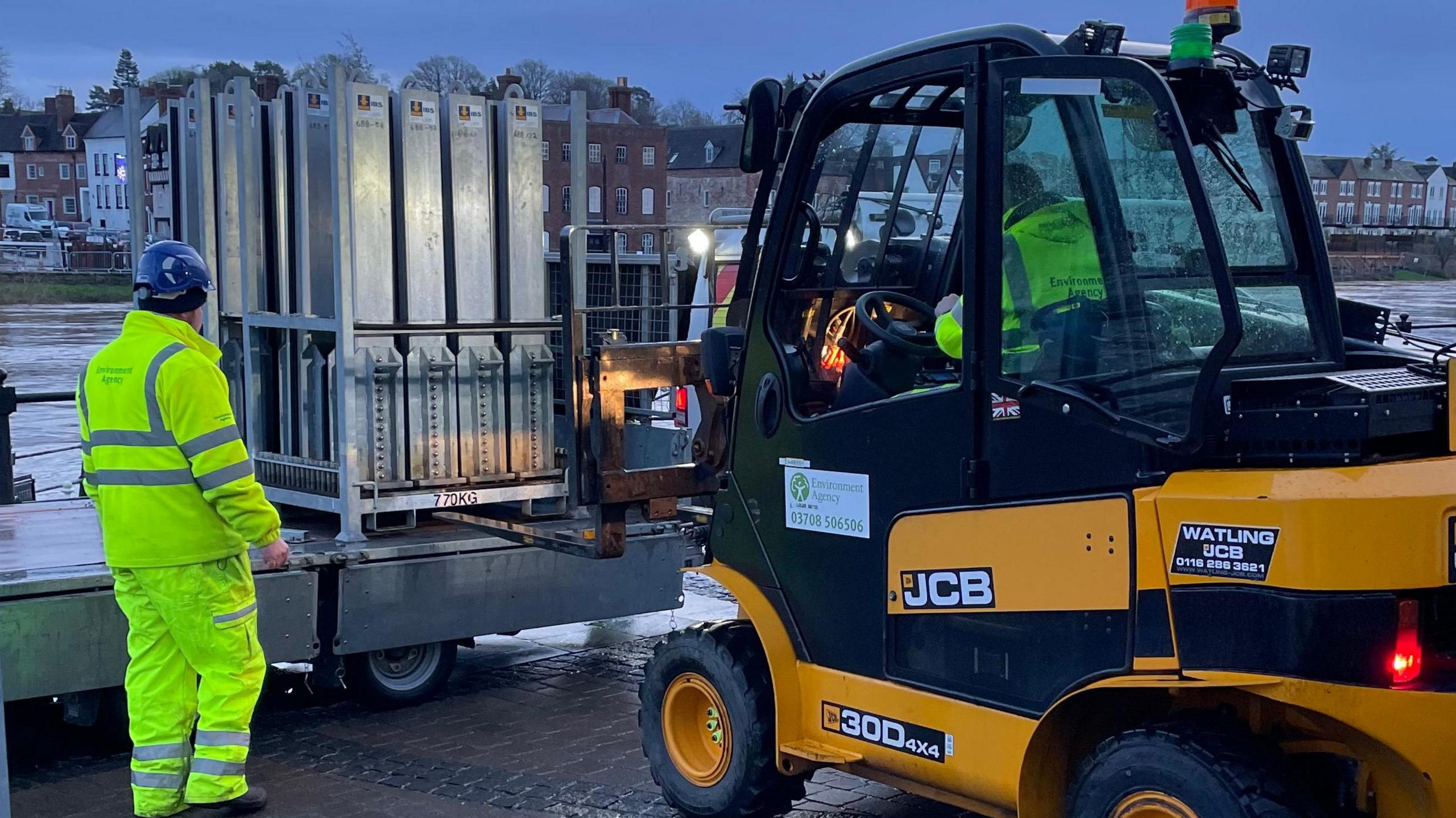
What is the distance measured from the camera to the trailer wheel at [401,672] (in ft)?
22.6

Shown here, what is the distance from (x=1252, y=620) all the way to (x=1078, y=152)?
4.16 ft

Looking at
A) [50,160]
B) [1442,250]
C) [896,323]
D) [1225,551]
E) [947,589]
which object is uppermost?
[50,160]

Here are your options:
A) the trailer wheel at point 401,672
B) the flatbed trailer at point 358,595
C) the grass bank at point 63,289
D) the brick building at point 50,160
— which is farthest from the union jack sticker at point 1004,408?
the brick building at point 50,160

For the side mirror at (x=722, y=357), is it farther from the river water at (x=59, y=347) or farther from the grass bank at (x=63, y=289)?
the grass bank at (x=63, y=289)

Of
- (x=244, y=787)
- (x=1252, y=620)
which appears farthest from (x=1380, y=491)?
(x=244, y=787)

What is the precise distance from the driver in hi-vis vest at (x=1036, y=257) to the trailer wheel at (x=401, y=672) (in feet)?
12.4

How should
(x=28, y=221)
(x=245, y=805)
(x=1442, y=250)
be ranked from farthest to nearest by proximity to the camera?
1. (x=28, y=221)
2. (x=1442, y=250)
3. (x=245, y=805)

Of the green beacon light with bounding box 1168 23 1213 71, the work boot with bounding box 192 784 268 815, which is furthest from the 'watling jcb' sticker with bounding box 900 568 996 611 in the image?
the work boot with bounding box 192 784 268 815

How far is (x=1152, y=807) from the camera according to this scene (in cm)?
369

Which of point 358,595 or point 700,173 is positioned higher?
point 700,173

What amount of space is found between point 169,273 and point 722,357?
2.10 metres

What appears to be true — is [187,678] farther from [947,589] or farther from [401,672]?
[947,589]

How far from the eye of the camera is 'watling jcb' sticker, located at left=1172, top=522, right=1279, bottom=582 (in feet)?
11.4

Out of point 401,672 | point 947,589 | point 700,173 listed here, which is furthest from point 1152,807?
point 700,173
